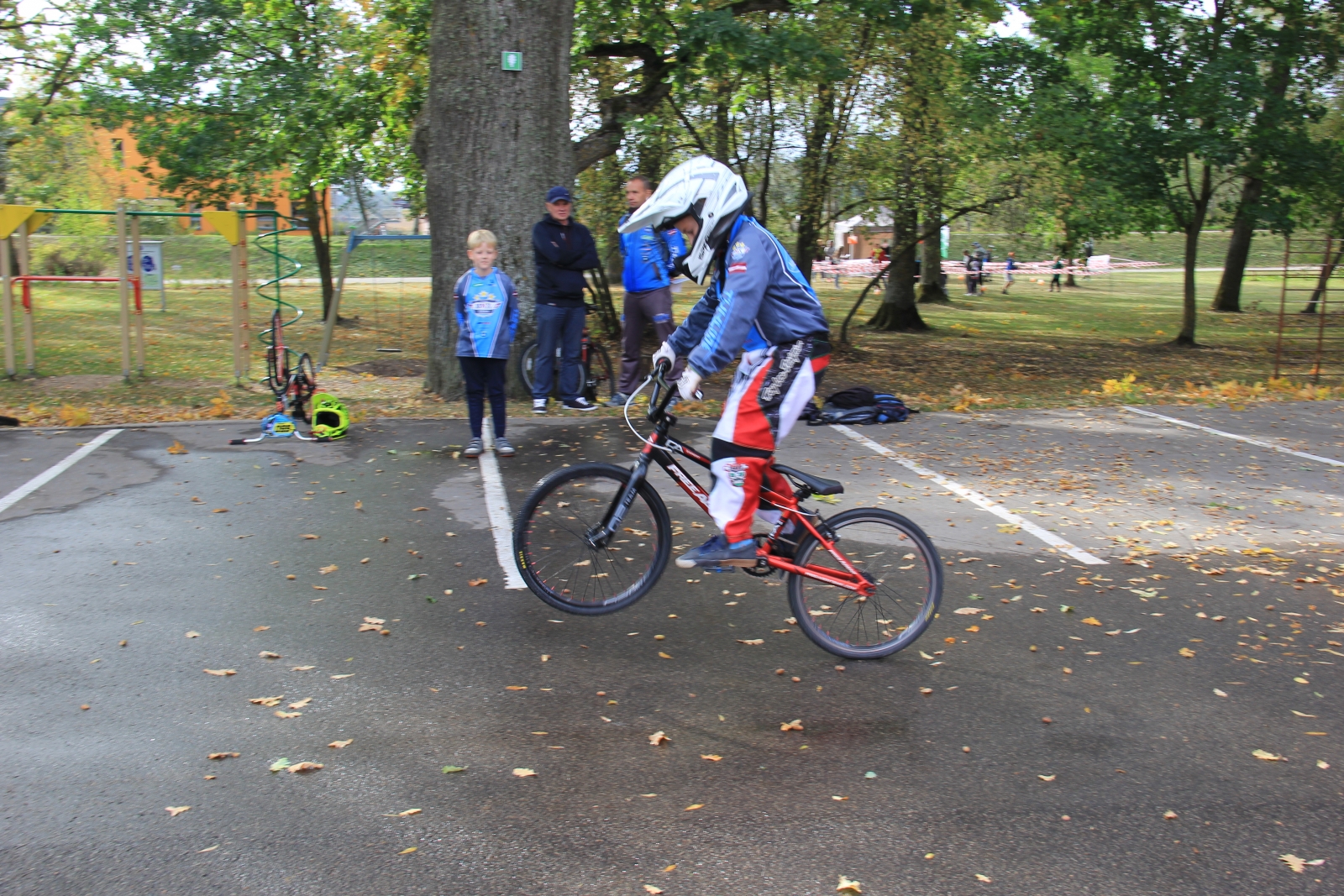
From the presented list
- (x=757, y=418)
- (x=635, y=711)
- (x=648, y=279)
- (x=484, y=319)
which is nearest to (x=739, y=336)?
(x=757, y=418)

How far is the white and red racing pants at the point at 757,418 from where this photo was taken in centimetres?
486

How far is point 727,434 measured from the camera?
16.1 ft

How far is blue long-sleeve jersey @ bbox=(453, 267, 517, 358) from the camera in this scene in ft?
27.3

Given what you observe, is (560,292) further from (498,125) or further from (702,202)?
(702,202)

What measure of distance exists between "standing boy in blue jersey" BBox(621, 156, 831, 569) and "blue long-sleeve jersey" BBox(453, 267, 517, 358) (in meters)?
3.52

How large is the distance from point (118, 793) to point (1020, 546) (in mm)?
5173

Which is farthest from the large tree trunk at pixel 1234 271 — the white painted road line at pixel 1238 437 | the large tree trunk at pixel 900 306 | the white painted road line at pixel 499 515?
the white painted road line at pixel 499 515

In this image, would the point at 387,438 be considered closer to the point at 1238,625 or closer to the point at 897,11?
the point at 1238,625

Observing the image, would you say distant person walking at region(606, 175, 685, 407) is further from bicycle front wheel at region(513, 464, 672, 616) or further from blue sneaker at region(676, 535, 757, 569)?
blue sneaker at region(676, 535, 757, 569)

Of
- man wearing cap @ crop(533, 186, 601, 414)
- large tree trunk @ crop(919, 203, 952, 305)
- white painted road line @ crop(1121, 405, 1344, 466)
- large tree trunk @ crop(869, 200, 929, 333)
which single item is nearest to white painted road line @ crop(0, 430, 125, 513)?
man wearing cap @ crop(533, 186, 601, 414)

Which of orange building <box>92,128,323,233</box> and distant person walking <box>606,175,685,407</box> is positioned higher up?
orange building <box>92,128,323,233</box>

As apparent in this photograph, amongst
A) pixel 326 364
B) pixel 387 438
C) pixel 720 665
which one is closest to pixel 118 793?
pixel 720 665

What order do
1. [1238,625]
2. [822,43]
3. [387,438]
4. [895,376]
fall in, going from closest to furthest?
[1238,625], [387,438], [822,43], [895,376]

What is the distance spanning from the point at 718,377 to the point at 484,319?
23.9 ft
